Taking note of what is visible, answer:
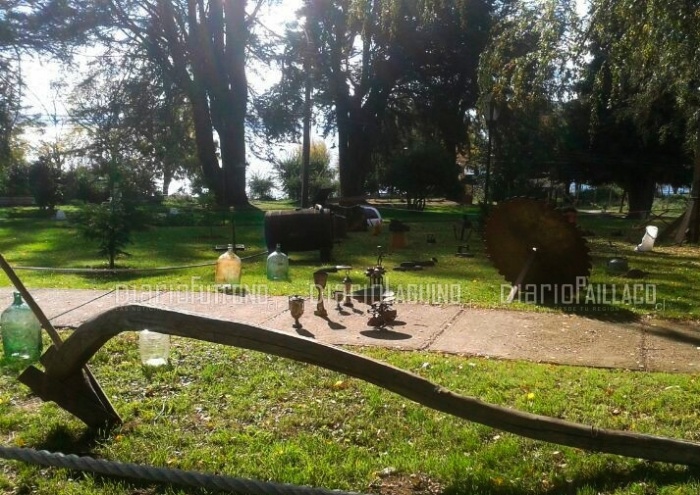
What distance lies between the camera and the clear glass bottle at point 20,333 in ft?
18.2

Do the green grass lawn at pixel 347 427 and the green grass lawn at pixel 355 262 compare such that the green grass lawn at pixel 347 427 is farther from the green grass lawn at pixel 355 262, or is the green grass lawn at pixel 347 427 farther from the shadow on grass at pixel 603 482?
the green grass lawn at pixel 355 262

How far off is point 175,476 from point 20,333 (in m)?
3.35

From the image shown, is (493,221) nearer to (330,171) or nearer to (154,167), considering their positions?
(154,167)

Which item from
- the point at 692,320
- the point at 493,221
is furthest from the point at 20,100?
the point at 692,320

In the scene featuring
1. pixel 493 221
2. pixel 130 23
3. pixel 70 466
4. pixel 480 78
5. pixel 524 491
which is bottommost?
pixel 524 491

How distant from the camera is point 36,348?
5.71m

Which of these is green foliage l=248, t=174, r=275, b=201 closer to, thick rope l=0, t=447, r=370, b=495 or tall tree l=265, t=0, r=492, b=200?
tall tree l=265, t=0, r=492, b=200

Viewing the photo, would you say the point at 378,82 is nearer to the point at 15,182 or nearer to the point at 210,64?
the point at 210,64

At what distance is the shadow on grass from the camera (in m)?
3.33

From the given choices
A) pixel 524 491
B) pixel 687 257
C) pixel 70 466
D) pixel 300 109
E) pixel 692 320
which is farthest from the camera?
pixel 300 109

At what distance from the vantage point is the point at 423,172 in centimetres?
3472

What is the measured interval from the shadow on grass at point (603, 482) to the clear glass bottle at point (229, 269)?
667 centimetres

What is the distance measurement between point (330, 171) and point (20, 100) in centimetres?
2786

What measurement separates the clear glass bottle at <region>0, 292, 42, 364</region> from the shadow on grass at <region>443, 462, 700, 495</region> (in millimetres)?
3874
